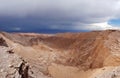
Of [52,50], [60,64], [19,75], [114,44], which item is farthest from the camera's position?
[52,50]

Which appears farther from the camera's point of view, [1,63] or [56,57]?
[56,57]

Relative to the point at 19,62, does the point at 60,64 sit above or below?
below

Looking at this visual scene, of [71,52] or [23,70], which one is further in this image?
[71,52]

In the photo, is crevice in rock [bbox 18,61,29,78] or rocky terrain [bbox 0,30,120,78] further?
rocky terrain [bbox 0,30,120,78]

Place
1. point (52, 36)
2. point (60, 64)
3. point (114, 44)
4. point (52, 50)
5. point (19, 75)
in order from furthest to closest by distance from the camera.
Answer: point (52, 36) → point (52, 50) → point (60, 64) → point (114, 44) → point (19, 75)

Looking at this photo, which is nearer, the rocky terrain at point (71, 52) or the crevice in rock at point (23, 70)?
the crevice in rock at point (23, 70)

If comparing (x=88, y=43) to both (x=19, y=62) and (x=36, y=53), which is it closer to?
(x=36, y=53)

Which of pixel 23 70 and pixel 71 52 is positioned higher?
pixel 23 70

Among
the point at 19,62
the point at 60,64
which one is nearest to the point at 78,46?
the point at 60,64
